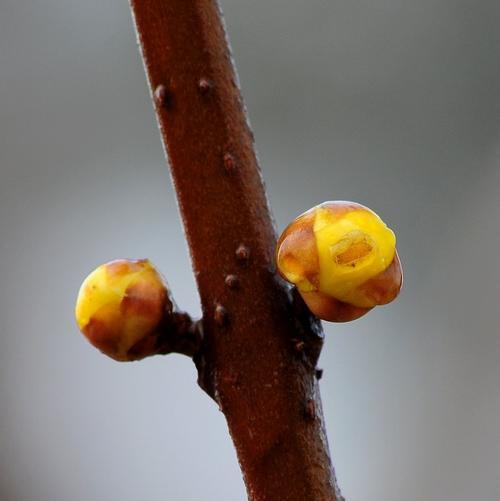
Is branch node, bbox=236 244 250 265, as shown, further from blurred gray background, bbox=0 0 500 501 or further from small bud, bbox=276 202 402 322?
blurred gray background, bbox=0 0 500 501

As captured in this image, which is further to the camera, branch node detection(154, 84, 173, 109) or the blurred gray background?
the blurred gray background

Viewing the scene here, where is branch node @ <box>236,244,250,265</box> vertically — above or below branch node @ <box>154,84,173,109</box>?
below

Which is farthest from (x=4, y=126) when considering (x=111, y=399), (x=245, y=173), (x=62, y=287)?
(x=245, y=173)

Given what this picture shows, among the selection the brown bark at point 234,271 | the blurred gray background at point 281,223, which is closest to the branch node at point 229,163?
the brown bark at point 234,271

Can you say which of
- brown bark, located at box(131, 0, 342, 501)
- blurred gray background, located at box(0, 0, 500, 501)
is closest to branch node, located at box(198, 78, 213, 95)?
brown bark, located at box(131, 0, 342, 501)

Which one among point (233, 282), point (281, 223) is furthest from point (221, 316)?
point (281, 223)
